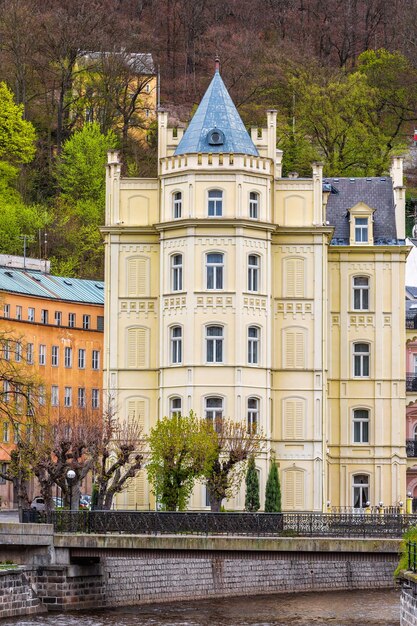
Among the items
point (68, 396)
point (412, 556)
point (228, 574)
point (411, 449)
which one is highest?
Answer: point (68, 396)

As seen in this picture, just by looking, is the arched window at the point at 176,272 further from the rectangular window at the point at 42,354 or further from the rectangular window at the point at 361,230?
the rectangular window at the point at 42,354

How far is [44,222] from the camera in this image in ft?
451

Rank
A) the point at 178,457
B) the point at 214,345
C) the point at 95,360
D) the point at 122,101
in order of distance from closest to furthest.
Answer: the point at 178,457 → the point at 214,345 → the point at 95,360 → the point at 122,101

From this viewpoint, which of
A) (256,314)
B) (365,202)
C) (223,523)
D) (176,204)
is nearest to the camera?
(223,523)

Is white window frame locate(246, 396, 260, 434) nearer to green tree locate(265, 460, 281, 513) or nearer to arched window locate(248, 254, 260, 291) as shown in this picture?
green tree locate(265, 460, 281, 513)

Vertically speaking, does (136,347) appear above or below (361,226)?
below

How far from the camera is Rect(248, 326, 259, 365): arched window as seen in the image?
8888cm

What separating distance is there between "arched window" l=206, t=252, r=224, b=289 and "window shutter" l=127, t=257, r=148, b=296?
3.74 m

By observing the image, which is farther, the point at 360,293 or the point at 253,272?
the point at 360,293

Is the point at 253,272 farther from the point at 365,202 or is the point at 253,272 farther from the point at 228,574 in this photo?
the point at 228,574

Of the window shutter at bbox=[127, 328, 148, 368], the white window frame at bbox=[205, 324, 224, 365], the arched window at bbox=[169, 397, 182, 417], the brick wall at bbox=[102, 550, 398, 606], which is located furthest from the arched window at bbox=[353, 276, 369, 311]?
the brick wall at bbox=[102, 550, 398, 606]

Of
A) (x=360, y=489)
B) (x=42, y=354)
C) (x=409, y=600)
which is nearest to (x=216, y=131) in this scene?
(x=360, y=489)

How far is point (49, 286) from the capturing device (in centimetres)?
12331

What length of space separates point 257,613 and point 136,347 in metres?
21.0
